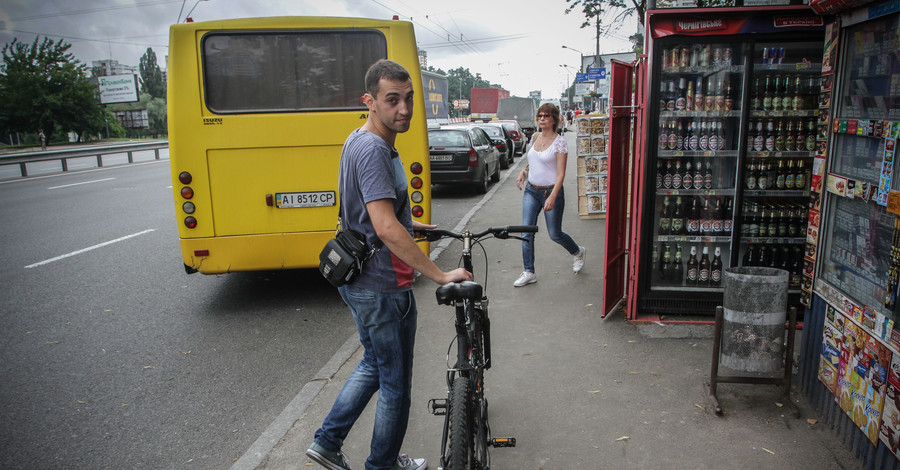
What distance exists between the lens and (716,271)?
18.3 feet

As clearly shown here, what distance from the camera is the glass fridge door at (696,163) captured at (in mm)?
5254

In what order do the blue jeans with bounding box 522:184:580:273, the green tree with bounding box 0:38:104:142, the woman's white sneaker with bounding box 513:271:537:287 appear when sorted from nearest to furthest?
the blue jeans with bounding box 522:184:580:273, the woman's white sneaker with bounding box 513:271:537:287, the green tree with bounding box 0:38:104:142

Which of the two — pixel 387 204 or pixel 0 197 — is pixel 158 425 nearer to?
pixel 387 204

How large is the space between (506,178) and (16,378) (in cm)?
1472

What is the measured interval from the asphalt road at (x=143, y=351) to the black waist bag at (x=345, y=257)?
1.59 metres

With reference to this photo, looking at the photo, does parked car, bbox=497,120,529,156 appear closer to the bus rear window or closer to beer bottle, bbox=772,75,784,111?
the bus rear window

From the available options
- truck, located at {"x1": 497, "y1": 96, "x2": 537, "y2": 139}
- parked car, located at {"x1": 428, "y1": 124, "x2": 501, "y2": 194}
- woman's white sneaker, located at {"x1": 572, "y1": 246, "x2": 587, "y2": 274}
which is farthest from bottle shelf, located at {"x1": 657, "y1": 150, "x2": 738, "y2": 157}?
truck, located at {"x1": 497, "y1": 96, "x2": 537, "y2": 139}

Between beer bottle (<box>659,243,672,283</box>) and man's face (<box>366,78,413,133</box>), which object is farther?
beer bottle (<box>659,243,672,283</box>)

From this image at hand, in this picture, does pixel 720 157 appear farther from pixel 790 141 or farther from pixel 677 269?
pixel 677 269

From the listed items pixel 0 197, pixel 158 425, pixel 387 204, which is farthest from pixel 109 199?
pixel 387 204

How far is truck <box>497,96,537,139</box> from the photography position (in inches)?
1761

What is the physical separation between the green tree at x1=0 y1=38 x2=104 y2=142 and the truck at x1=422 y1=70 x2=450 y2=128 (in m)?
35.9

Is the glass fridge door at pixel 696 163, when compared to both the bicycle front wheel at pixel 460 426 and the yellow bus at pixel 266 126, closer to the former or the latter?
the yellow bus at pixel 266 126

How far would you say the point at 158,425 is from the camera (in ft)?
12.9
